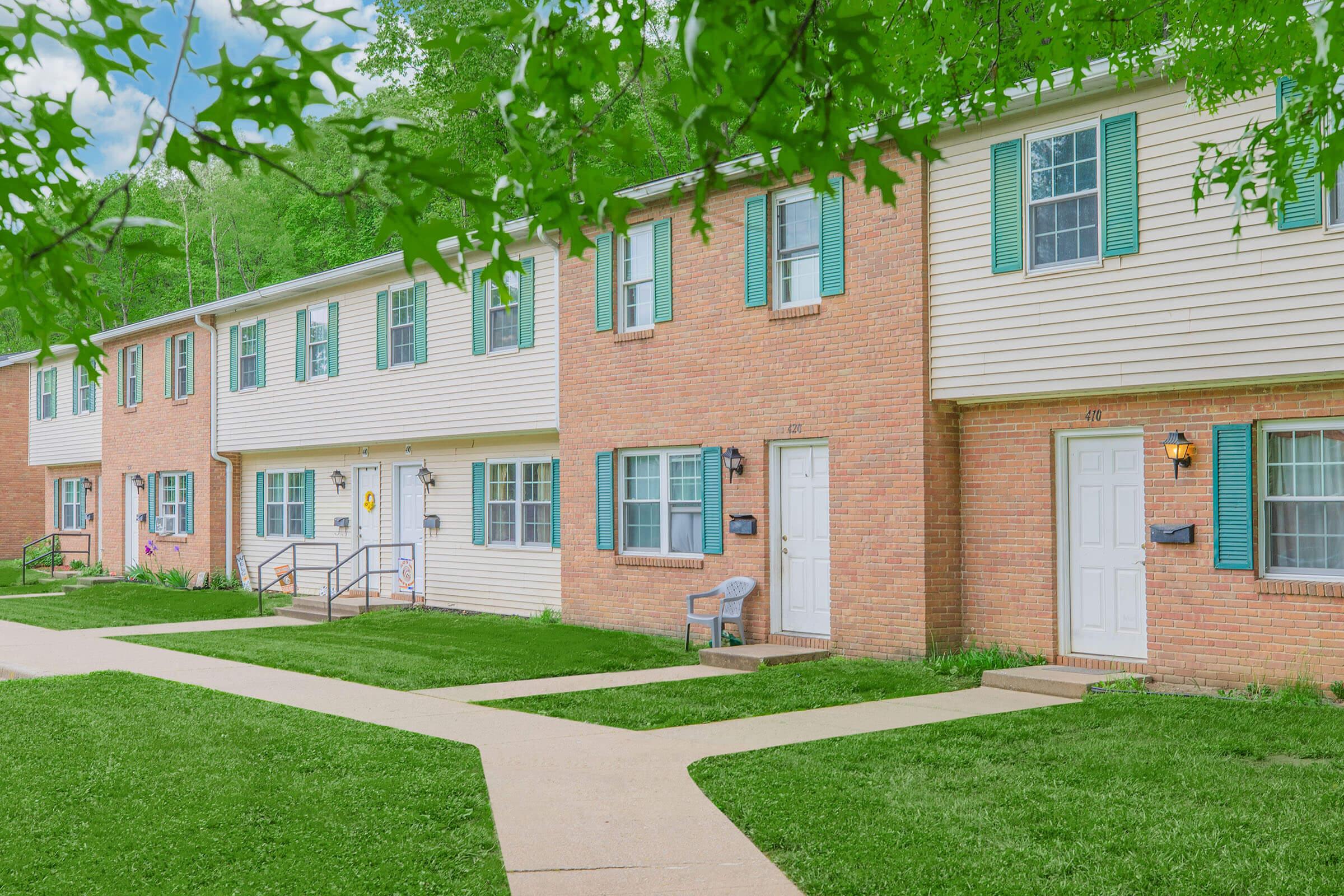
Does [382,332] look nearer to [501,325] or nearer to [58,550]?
[501,325]

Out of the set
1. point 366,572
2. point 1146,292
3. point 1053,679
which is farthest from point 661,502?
point 1146,292

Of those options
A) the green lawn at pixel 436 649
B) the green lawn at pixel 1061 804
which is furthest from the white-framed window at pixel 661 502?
the green lawn at pixel 1061 804

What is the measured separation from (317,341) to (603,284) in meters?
7.90

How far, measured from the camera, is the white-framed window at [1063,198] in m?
10.9

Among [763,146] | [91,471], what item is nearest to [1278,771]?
[763,146]

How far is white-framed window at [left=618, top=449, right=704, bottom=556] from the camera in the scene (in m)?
14.5

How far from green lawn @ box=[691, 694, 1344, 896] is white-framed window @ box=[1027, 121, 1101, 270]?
4.27 metres

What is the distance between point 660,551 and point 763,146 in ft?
37.2

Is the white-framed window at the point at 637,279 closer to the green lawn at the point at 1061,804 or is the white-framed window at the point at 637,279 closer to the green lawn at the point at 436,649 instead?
the green lawn at the point at 436,649

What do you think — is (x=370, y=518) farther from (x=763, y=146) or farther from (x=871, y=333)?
(x=763, y=146)

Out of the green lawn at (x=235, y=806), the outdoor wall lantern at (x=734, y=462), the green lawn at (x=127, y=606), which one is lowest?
the green lawn at (x=127, y=606)

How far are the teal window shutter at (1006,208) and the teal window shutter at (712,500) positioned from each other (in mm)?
3950

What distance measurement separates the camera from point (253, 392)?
75.1ft

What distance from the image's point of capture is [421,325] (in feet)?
61.1
